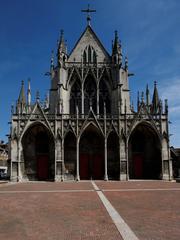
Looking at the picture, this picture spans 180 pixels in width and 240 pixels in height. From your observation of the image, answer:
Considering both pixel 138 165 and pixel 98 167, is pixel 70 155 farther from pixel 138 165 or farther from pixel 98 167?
pixel 138 165

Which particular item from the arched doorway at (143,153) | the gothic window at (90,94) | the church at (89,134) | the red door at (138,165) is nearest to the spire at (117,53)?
the church at (89,134)

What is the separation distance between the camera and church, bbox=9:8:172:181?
25.1 meters

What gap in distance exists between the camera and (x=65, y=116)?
86.7ft

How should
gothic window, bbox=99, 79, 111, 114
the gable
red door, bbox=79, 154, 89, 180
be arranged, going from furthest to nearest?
the gable → gothic window, bbox=99, 79, 111, 114 → red door, bbox=79, 154, 89, 180

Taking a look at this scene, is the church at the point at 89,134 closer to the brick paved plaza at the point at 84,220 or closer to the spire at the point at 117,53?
the spire at the point at 117,53

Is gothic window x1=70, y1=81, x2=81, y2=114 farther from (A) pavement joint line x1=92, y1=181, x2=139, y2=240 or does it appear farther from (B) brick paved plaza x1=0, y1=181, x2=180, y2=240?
(A) pavement joint line x1=92, y1=181, x2=139, y2=240

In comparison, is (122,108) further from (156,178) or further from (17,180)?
(17,180)

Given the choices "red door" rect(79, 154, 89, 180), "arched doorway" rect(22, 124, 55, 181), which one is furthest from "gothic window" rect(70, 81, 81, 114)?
"red door" rect(79, 154, 89, 180)

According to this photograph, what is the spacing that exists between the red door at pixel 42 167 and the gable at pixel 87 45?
12479 mm

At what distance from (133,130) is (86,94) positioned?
7.32 m

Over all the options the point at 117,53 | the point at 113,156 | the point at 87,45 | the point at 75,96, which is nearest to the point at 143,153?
the point at 113,156

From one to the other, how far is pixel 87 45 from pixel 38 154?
49.4 ft

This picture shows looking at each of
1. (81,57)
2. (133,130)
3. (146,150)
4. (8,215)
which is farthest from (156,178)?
(8,215)

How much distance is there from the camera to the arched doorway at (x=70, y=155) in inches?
1020
